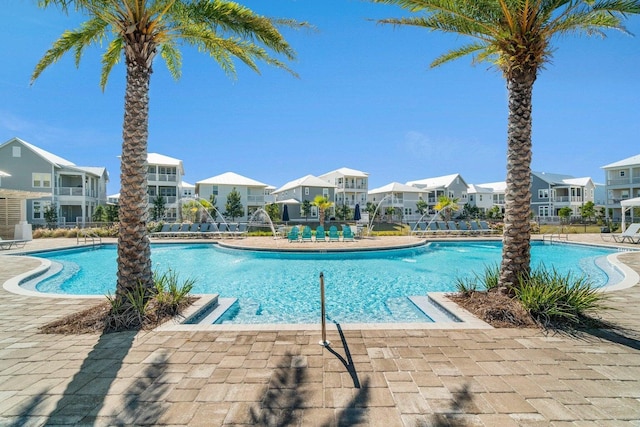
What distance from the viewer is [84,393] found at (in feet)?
9.91

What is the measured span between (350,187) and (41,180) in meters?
36.2

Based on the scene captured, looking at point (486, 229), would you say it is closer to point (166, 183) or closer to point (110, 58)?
point (110, 58)

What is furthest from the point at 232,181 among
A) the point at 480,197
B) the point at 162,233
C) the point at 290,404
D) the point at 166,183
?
the point at 480,197

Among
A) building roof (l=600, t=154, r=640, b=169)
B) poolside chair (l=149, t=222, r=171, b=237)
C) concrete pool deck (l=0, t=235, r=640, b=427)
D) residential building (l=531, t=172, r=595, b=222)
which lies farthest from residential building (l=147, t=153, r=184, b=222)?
building roof (l=600, t=154, r=640, b=169)

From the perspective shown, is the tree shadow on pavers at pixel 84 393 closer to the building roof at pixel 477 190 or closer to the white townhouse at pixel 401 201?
the white townhouse at pixel 401 201

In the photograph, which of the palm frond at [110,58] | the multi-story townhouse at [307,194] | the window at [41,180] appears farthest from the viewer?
the multi-story townhouse at [307,194]

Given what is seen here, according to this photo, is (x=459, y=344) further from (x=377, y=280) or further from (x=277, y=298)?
(x=377, y=280)

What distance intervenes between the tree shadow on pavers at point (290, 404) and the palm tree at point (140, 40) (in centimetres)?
351

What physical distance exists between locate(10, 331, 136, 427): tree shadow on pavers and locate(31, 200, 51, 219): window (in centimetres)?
3433

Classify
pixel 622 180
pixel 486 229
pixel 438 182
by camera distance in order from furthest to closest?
pixel 438 182 → pixel 622 180 → pixel 486 229

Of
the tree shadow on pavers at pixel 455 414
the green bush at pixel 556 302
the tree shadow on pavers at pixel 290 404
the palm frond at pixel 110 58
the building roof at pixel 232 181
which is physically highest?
the building roof at pixel 232 181

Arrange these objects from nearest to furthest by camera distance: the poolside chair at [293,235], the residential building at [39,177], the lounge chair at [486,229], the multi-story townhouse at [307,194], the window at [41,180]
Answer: the poolside chair at [293,235] → the lounge chair at [486,229] → the residential building at [39,177] → the window at [41,180] → the multi-story townhouse at [307,194]

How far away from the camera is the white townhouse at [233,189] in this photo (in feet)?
126

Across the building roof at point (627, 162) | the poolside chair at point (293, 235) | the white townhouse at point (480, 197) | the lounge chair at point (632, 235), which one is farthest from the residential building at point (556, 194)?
the poolside chair at point (293, 235)
